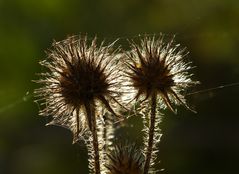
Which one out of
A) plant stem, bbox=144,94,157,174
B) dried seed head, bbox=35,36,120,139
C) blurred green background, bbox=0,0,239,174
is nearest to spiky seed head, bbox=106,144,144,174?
plant stem, bbox=144,94,157,174

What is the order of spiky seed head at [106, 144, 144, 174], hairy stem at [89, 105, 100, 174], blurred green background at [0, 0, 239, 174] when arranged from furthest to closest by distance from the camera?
blurred green background at [0, 0, 239, 174]
spiky seed head at [106, 144, 144, 174]
hairy stem at [89, 105, 100, 174]

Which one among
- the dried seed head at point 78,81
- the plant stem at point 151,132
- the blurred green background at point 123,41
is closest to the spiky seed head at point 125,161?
the plant stem at point 151,132

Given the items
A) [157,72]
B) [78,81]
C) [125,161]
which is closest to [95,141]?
[125,161]

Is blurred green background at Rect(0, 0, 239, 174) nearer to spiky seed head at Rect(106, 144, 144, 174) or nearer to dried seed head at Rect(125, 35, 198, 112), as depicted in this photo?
spiky seed head at Rect(106, 144, 144, 174)

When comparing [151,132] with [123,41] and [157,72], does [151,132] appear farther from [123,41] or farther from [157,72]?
[123,41]

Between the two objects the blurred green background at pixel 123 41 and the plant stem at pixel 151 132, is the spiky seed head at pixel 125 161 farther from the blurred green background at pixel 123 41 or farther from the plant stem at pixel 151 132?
the blurred green background at pixel 123 41
